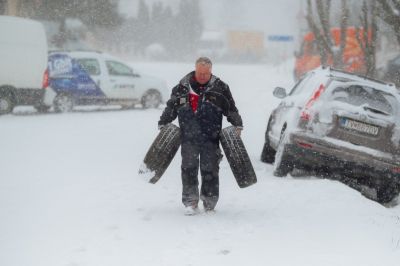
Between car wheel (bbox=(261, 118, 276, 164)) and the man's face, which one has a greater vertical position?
the man's face

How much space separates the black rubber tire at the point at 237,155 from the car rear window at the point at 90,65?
41.7 feet

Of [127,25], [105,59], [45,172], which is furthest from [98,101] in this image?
Result: [127,25]

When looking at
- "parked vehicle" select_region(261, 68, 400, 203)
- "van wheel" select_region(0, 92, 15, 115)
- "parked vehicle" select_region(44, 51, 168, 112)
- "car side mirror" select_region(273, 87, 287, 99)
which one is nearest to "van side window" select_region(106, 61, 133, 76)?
"parked vehicle" select_region(44, 51, 168, 112)

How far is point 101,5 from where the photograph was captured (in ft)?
134

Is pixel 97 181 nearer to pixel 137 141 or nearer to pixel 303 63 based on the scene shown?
pixel 137 141

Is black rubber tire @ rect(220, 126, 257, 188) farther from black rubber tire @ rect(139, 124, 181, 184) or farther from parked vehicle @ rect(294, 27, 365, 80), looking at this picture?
parked vehicle @ rect(294, 27, 365, 80)

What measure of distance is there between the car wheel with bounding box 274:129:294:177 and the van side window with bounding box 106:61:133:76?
11251 millimetres

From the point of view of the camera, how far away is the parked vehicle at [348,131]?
8.72 metres

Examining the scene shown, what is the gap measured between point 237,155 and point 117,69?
13669mm

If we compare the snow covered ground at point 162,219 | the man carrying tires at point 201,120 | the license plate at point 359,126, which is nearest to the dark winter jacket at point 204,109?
the man carrying tires at point 201,120

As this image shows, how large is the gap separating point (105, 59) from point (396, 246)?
15.0 m

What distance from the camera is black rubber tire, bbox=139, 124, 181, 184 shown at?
7059mm

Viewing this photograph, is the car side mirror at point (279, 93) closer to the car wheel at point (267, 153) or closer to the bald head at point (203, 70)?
the car wheel at point (267, 153)

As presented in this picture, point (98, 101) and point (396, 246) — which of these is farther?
point (98, 101)
